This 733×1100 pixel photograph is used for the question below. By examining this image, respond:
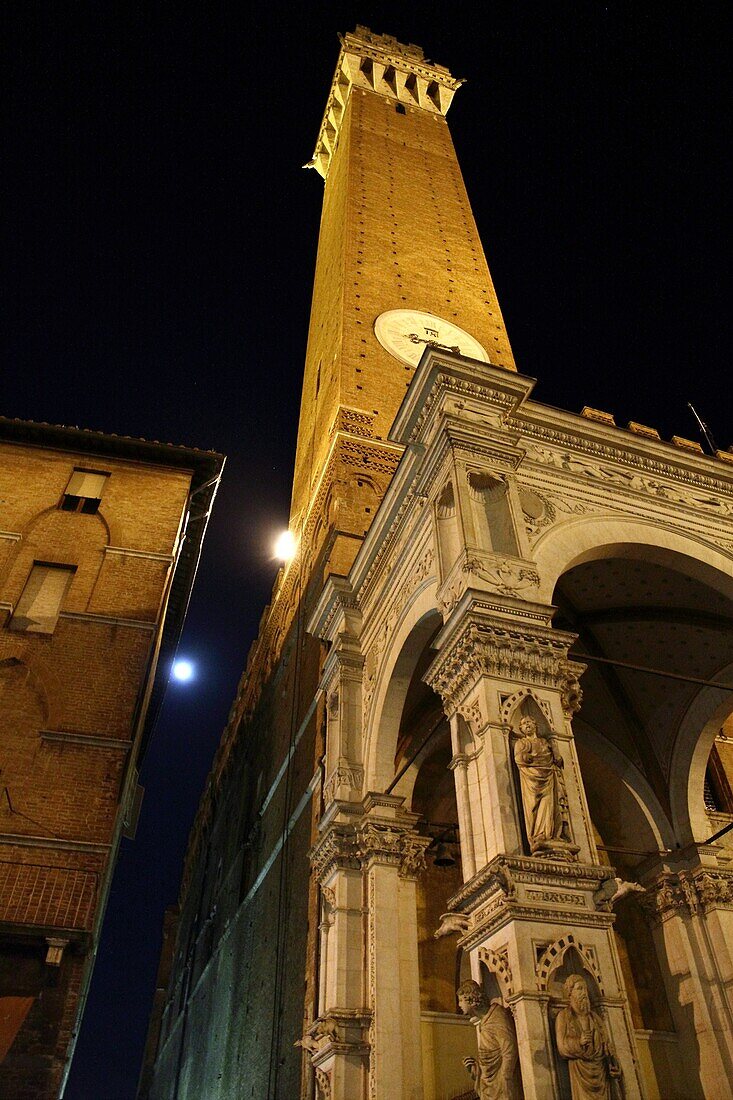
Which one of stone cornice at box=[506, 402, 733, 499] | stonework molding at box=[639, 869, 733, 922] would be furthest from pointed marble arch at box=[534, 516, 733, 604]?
stonework molding at box=[639, 869, 733, 922]

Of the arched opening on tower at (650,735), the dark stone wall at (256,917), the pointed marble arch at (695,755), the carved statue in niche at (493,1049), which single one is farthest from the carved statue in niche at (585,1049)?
the pointed marble arch at (695,755)

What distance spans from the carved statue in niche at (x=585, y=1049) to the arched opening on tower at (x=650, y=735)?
4783 millimetres

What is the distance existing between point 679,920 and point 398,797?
423cm

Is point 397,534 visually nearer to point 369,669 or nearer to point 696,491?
point 369,669

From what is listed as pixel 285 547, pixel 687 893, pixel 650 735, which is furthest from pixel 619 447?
pixel 285 547

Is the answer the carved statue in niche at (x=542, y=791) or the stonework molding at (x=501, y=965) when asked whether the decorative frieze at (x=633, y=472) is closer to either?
the carved statue in niche at (x=542, y=791)

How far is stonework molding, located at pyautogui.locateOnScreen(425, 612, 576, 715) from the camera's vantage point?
6941 millimetres

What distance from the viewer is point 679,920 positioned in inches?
408

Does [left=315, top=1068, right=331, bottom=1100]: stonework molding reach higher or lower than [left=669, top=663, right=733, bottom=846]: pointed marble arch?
lower

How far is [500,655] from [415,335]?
542 inches

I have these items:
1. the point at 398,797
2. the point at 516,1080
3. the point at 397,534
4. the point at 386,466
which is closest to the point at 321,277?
the point at 386,466

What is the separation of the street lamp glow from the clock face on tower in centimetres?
490

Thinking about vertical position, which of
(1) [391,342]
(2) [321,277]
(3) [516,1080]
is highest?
(2) [321,277]

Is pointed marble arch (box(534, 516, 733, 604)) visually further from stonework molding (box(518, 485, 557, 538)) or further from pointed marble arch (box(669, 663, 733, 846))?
pointed marble arch (box(669, 663, 733, 846))
